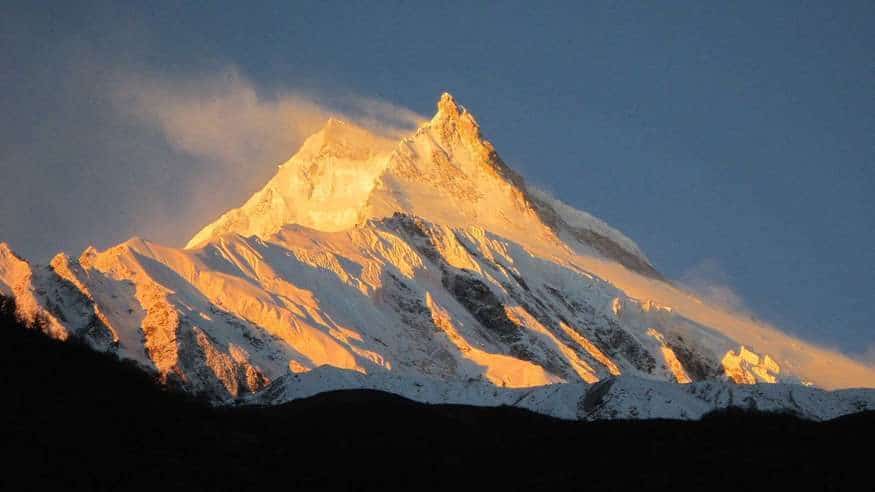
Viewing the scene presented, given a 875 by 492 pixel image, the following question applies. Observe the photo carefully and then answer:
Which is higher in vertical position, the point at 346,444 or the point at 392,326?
the point at 392,326

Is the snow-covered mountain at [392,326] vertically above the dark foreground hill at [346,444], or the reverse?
the snow-covered mountain at [392,326]

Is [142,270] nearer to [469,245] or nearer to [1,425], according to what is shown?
[469,245]

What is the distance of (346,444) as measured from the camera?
67500 millimetres

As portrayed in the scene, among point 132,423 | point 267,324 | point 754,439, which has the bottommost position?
point 132,423

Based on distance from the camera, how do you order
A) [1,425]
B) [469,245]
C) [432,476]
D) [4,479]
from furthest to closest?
[469,245] → [432,476] → [1,425] → [4,479]

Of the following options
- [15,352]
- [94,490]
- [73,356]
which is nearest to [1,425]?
[94,490]

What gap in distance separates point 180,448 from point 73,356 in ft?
18.7

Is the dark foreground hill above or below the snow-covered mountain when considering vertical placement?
below

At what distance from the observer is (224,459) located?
57.5m

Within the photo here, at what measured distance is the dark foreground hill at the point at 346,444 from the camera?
168ft

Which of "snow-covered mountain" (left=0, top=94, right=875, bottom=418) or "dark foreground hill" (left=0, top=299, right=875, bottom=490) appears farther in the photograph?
"snow-covered mountain" (left=0, top=94, right=875, bottom=418)

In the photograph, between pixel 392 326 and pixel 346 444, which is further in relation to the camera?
pixel 392 326

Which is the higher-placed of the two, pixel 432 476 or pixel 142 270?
pixel 142 270

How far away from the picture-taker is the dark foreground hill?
5128cm
